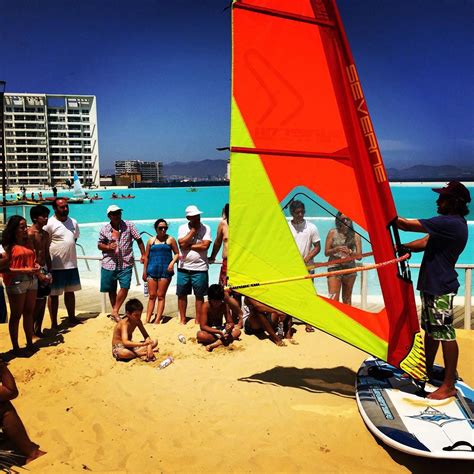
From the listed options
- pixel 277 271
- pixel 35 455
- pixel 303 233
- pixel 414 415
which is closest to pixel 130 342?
pixel 35 455

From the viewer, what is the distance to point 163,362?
15.2ft

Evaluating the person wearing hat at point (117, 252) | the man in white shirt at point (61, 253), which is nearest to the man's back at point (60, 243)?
the man in white shirt at point (61, 253)

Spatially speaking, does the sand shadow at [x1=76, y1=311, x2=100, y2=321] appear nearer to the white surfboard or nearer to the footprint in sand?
the footprint in sand

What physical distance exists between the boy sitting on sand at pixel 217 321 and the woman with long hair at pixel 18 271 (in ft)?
6.75

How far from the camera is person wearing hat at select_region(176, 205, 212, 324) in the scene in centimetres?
573

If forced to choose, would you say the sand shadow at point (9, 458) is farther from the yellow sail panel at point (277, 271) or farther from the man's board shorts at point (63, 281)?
the man's board shorts at point (63, 281)

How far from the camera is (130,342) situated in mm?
4859

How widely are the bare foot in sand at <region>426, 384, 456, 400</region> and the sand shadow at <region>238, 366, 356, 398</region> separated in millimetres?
779

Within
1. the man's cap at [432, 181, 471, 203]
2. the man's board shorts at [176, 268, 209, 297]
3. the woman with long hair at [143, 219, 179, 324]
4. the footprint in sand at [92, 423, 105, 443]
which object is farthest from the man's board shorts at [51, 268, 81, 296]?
the man's cap at [432, 181, 471, 203]

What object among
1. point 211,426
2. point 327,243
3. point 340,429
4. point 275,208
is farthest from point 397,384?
point 275,208

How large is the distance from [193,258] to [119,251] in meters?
1.07

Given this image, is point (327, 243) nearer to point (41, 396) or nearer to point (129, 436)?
point (129, 436)

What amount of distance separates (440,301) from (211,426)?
2103mm

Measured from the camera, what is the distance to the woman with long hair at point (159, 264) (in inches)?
236
